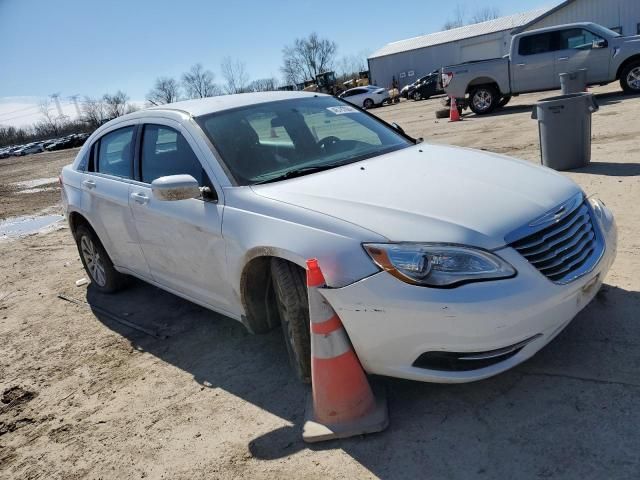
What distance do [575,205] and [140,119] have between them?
318 centimetres

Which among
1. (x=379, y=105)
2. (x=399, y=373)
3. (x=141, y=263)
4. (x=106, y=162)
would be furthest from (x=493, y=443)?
(x=379, y=105)

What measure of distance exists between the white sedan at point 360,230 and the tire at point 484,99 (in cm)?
1328

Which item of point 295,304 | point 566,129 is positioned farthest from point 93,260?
point 566,129

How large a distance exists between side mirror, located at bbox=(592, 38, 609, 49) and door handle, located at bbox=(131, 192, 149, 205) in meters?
14.6

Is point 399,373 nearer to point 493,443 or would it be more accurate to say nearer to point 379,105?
point 493,443

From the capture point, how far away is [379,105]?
36.2 meters

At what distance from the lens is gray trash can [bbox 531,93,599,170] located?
6891 millimetres

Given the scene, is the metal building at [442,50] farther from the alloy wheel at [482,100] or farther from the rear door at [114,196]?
the rear door at [114,196]

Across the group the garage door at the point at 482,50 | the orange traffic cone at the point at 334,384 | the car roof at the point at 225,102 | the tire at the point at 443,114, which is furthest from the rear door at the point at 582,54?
the garage door at the point at 482,50

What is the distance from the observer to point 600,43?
14.5 m

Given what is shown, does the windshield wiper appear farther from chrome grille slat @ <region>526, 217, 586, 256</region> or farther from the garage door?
the garage door

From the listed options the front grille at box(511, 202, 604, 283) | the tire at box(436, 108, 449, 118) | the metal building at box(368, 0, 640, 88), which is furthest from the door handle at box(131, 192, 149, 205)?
the metal building at box(368, 0, 640, 88)

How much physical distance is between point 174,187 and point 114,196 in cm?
144

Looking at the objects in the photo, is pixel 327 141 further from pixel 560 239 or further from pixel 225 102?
pixel 560 239
